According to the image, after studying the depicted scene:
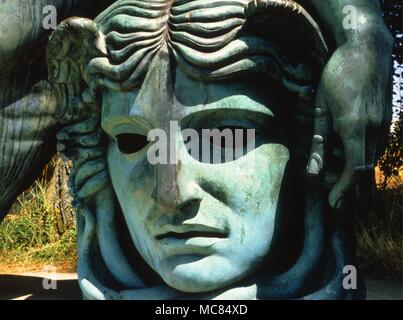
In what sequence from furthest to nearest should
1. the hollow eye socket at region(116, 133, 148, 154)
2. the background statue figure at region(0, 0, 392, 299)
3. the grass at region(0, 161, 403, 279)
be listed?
1. the grass at region(0, 161, 403, 279)
2. the hollow eye socket at region(116, 133, 148, 154)
3. the background statue figure at region(0, 0, 392, 299)

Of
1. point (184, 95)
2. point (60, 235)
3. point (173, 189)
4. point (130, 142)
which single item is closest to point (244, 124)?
point (184, 95)

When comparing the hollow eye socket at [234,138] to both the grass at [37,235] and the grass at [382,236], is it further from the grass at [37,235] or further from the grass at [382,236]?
the grass at [37,235]

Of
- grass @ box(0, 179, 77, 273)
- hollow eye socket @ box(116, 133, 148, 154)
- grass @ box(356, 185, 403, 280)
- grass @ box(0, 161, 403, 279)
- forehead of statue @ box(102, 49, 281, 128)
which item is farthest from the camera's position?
grass @ box(0, 179, 77, 273)

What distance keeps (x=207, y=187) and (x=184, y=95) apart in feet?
1.06

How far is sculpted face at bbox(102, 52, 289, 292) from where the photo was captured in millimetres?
2039

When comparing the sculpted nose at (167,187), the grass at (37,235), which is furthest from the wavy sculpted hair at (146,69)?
the grass at (37,235)

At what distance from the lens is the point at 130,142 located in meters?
2.27

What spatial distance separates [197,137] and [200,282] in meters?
0.49

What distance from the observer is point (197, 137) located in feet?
6.82

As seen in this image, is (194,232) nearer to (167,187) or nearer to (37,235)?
(167,187)

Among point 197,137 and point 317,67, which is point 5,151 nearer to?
point 197,137

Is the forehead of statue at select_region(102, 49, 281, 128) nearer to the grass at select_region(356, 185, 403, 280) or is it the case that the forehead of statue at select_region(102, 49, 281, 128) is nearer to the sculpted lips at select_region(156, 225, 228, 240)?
the sculpted lips at select_region(156, 225, 228, 240)

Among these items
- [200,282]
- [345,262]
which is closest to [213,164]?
[200,282]

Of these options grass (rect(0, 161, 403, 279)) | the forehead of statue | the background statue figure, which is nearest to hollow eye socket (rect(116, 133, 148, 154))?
the background statue figure
